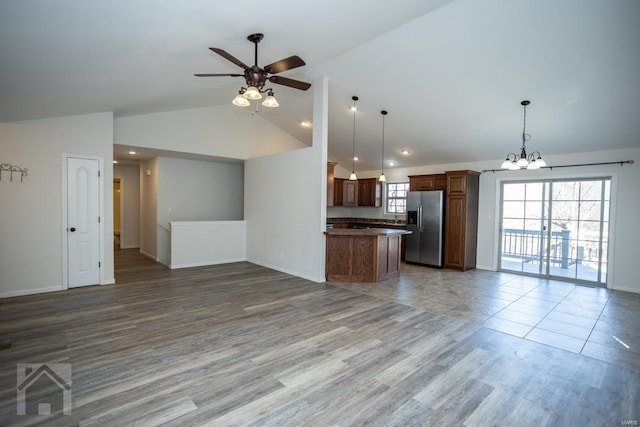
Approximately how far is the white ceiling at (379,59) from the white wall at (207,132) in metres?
0.50

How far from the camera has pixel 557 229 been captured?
6.31 meters

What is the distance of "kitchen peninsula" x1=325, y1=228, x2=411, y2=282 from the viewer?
225 inches

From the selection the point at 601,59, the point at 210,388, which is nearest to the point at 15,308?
the point at 210,388

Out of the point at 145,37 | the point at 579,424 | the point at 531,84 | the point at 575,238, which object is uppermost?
the point at 531,84

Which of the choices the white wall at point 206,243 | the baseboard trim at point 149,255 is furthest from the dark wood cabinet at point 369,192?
the baseboard trim at point 149,255

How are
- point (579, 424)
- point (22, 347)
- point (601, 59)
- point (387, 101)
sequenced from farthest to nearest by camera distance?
point (387, 101) < point (601, 59) < point (22, 347) < point (579, 424)

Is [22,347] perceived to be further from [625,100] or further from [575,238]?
[575,238]

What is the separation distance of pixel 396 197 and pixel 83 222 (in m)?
7.46

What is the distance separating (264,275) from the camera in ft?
20.3

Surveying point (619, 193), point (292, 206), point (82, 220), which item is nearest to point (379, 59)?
point (292, 206)

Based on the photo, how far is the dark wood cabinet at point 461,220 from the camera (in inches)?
275

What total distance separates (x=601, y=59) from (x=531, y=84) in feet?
2.48

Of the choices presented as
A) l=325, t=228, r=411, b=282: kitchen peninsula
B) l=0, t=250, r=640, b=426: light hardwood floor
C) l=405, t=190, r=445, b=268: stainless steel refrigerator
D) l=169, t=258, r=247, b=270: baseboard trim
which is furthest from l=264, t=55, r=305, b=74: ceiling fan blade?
l=405, t=190, r=445, b=268: stainless steel refrigerator

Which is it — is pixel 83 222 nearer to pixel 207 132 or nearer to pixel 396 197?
pixel 207 132
